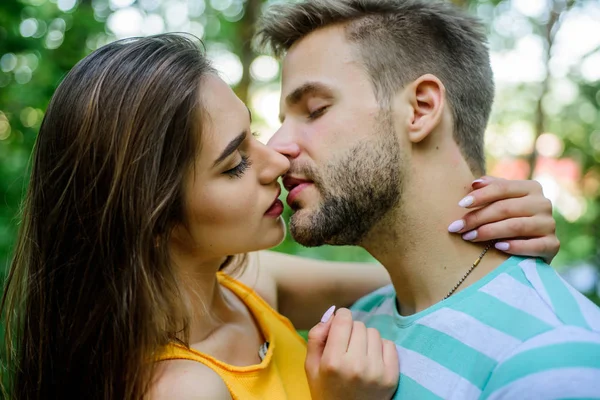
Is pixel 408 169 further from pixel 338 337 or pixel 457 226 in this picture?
pixel 338 337

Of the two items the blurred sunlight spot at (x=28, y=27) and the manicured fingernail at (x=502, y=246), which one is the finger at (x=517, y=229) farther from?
the blurred sunlight spot at (x=28, y=27)

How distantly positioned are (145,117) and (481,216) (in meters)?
1.30

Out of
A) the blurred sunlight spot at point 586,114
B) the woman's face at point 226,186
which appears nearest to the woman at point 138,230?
the woman's face at point 226,186

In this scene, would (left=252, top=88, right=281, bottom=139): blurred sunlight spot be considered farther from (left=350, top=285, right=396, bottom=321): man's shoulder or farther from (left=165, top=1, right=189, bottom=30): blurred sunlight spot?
(left=350, top=285, right=396, bottom=321): man's shoulder

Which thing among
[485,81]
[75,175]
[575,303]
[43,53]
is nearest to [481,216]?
[575,303]

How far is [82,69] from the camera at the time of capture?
186 centimetres

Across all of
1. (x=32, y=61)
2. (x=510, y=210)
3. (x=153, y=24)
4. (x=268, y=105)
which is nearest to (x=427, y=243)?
(x=510, y=210)

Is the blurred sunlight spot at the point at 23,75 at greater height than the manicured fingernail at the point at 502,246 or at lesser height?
greater

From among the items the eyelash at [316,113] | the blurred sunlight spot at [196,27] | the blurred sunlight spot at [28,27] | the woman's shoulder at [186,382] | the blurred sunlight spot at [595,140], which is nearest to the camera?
the woman's shoulder at [186,382]

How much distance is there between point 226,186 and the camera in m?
1.94

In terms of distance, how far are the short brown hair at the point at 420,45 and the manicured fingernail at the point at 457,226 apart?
37cm

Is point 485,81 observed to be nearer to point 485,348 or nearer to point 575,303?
point 575,303

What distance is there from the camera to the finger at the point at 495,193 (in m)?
2.05

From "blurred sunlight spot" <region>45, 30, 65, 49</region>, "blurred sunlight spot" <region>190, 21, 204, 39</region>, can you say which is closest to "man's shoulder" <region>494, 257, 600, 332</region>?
"blurred sunlight spot" <region>45, 30, 65, 49</region>
